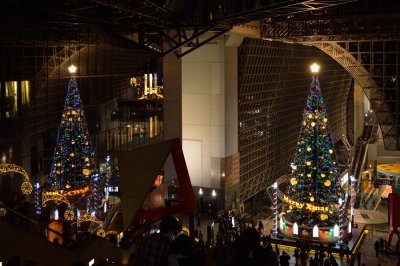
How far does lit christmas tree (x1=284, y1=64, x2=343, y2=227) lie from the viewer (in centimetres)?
2323

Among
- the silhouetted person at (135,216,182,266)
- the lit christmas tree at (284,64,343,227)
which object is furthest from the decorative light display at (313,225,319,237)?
the silhouetted person at (135,216,182,266)

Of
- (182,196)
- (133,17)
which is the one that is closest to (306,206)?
(133,17)

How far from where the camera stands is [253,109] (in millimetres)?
31547

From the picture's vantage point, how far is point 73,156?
Answer: 63.2 ft

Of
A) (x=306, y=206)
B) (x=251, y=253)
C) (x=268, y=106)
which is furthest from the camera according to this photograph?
(x=268, y=106)

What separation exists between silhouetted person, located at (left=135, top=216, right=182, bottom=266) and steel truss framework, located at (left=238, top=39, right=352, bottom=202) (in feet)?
77.7

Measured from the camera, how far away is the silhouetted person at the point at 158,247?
607 centimetres

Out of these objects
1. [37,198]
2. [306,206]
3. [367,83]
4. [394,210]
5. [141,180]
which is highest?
[367,83]

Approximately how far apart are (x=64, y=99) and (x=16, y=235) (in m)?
9.27

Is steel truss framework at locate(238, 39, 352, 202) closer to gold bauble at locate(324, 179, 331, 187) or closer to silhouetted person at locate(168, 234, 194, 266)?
gold bauble at locate(324, 179, 331, 187)

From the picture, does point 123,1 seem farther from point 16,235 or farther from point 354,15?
point 354,15

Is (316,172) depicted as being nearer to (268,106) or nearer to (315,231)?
(315,231)

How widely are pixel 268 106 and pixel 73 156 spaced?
1698 cm

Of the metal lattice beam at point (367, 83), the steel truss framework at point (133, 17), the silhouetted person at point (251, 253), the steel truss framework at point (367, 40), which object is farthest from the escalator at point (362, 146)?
the silhouetted person at point (251, 253)
